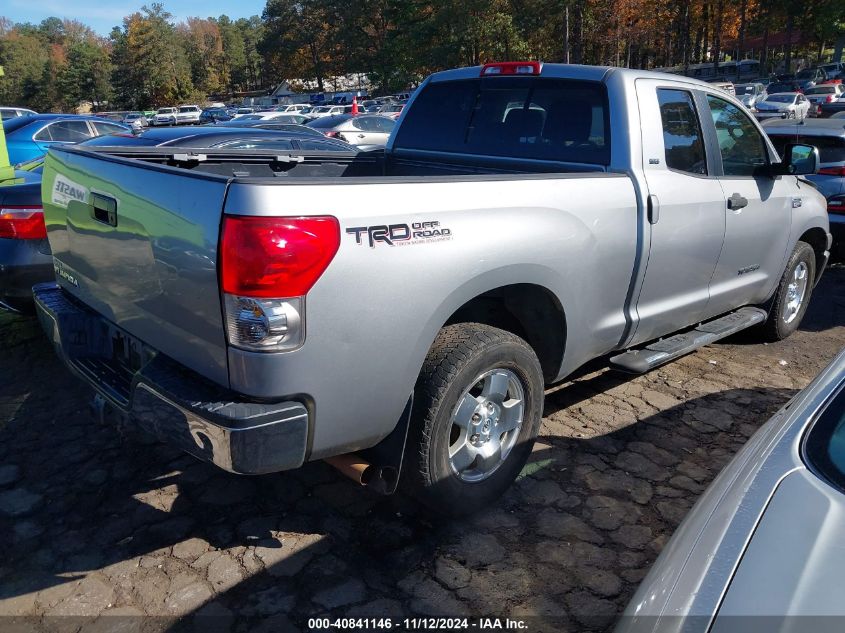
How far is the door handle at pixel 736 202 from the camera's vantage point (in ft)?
14.3

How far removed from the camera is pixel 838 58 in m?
58.9

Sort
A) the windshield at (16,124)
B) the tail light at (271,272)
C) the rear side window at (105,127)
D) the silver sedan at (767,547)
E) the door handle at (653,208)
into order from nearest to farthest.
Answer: the silver sedan at (767,547)
the tail light at (271,272)
the door handle at (653,208)
the windshield at (16,124)
the rear side window at (105,127)

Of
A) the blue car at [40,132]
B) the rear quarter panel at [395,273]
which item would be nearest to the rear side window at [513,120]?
the rear quarter panel at [395,273]

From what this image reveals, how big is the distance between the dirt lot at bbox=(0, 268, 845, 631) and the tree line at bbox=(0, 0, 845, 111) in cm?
3933

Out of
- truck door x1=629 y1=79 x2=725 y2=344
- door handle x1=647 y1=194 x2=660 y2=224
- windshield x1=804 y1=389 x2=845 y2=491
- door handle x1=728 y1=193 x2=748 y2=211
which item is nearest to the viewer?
windshield x1=804 y1=389 x2=845 y2=491

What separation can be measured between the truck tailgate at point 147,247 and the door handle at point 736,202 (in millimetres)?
3260

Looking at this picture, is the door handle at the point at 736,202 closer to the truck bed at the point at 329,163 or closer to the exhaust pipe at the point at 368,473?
the truck bed at the point at 329,163

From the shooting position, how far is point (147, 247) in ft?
8.74

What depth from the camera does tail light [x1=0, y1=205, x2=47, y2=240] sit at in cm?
490

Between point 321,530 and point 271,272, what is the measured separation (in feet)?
4.66

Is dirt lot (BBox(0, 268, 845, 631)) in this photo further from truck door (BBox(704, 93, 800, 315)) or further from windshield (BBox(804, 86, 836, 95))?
windshield (BBox(804, 86, 836, 95))

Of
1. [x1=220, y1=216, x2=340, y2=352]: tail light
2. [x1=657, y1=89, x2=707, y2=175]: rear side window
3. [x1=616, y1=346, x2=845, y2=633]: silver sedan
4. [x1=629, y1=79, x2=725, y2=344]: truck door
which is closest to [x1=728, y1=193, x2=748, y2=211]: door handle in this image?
[x1=629, y1=79, x2=725, y2=344]: truck door

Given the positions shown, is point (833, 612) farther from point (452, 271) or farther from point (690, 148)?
point (690, 148)

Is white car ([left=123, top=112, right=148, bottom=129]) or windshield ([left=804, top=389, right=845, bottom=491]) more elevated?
white car ([left=123, top=112, right=148, bottom=129])
